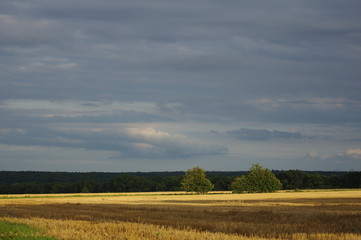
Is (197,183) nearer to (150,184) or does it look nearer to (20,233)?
(150,184)

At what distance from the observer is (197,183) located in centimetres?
13162

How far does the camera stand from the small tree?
131m

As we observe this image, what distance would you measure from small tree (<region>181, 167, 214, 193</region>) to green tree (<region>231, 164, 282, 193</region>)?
7723mm

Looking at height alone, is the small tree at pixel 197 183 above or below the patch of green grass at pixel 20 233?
above

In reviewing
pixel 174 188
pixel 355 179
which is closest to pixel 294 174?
pixel 355 179

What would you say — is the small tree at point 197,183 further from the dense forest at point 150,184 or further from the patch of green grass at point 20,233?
the patch of green grass at point 20,233

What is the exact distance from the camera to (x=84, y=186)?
504ft

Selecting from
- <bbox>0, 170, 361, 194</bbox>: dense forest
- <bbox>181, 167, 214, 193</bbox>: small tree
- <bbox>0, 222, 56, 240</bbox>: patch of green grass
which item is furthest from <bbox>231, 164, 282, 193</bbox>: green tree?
<bbox>0, 222, 56, 240</bbox>: patch of green grass

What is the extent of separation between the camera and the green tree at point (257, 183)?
124938mm

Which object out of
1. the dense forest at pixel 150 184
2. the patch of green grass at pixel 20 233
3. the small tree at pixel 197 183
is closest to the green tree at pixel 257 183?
the small tree at pixel 197 183

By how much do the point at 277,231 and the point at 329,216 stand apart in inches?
468

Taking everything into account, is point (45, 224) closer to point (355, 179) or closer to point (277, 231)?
point (277, 231)

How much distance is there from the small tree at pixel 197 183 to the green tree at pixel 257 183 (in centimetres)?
772

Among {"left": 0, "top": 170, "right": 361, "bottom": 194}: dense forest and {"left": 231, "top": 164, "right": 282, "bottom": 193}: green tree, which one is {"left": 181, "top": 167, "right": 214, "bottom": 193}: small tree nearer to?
{"left": 231, "top": 164, "right": 282, "bottom": 193}: green tree
